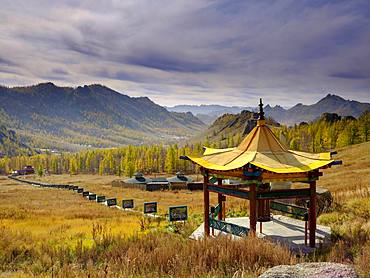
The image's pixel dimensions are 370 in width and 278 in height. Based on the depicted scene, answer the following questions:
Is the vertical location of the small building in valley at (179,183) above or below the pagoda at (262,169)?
below

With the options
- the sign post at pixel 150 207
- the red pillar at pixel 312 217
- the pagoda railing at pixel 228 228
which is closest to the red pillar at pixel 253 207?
the pagoda railing at pixel 228 228

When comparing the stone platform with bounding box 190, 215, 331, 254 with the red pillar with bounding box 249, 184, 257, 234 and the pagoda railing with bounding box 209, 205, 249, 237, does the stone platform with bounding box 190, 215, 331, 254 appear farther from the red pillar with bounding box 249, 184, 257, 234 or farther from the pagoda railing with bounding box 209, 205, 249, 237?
the red pillar with bounding box 249, 184, 257, 234

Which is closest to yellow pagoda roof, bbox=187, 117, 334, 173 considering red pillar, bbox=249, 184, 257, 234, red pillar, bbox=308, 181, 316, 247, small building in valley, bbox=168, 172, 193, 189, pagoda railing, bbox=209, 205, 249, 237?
red pillar, bbox=249, 184, 257, 234

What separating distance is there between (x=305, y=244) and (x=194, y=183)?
169 feet

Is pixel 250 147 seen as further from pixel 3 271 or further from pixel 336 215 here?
pixel 3 271

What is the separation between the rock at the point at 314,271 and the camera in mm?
4961

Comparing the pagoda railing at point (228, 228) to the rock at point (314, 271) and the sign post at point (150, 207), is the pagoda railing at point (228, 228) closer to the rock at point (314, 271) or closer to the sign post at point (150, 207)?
the rock at point (314, 271)

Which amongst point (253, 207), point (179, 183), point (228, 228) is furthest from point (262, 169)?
point (179, 183)

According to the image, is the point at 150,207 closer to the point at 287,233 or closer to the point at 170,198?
the point at 287,233

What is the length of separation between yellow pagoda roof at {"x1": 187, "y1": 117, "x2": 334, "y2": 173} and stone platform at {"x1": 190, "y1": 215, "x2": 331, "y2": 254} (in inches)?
83.9

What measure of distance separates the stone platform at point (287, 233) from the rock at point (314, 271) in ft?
17.2

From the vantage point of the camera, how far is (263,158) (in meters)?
11.7

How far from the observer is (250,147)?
12656mm

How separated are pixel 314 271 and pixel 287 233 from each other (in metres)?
8.53
